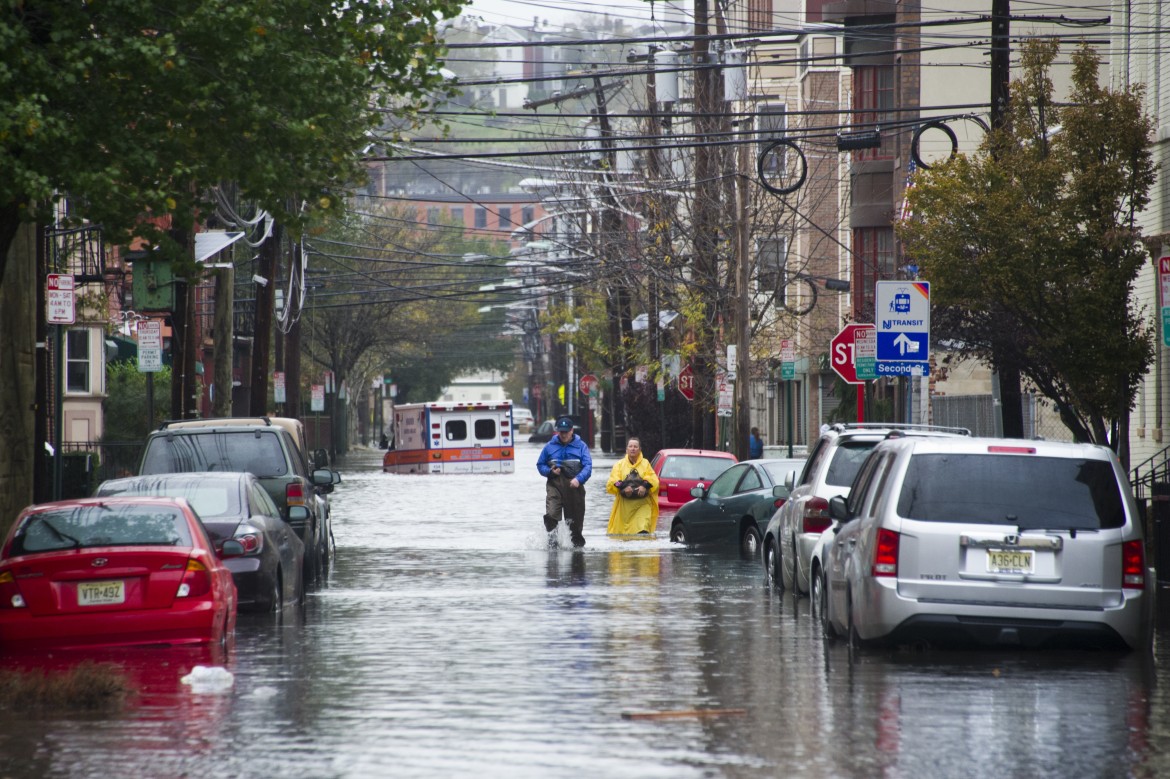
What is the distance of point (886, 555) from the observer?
12148mm

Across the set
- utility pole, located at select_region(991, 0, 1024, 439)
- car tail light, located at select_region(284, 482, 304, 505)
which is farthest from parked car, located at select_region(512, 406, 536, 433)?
car tail light, located at select_region(284, 482, 304, 505)

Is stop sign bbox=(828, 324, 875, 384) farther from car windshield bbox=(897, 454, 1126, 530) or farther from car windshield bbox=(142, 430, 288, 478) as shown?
car windshield bbox=(897, 454, 1126, 530)

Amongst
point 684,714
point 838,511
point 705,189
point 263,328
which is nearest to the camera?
point 684,714

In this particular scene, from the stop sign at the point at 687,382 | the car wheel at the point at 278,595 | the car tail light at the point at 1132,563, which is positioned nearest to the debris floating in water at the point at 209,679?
the car wheel at the point at 278,595

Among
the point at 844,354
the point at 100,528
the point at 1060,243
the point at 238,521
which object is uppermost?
the point at 1060,243

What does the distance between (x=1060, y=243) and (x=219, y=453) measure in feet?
33.4

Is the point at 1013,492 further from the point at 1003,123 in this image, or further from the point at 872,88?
the point at 872,88

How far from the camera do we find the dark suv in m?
19.1

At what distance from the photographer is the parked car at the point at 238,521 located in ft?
50.4

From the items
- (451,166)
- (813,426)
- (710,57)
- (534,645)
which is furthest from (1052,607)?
(451,166)

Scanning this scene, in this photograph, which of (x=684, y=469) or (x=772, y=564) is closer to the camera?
(x=772, y=564)

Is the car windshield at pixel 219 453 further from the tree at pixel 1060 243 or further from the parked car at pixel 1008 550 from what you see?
the parked car at pixel 1008 550

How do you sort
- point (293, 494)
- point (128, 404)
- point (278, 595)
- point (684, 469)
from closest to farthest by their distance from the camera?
point (278, 595)
point (293, 494)
point (684, 469)
point (128, 404)

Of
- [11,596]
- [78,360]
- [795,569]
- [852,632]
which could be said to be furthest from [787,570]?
[78,360]
